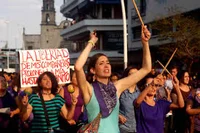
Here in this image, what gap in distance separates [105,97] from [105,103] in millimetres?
58

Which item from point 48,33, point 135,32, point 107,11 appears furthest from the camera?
point 48,33

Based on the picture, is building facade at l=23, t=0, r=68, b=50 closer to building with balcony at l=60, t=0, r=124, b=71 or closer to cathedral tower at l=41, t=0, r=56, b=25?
cathedral tower at l=41, t=0, r=56, b=25

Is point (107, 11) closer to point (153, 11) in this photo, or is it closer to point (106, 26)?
point (106, 26)

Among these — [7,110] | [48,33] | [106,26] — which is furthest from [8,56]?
[7,110]

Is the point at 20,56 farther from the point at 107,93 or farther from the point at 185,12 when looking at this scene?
the point at 185,12

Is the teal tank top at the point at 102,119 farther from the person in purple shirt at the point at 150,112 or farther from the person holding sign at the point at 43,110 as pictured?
the person holding sign at the point at 43,110

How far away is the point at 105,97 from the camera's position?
4.50m

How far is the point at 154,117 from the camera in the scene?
5570 mm

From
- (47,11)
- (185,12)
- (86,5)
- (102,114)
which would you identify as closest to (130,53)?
(185,12)

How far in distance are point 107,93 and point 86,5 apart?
48043 mm

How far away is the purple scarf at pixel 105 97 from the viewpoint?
14.6 feet

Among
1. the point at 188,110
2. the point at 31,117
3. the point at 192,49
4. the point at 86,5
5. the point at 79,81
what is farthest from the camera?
the point at 86,5

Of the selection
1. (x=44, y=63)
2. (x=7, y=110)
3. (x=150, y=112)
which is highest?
(x=44, y=63)

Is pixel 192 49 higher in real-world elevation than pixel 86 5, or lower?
lower
